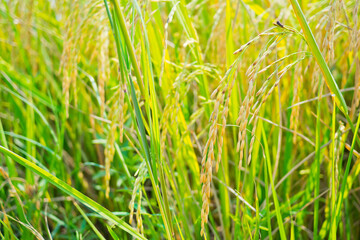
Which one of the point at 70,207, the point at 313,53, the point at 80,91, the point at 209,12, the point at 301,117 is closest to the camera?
the point at 313,53

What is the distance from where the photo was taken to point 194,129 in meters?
1.52

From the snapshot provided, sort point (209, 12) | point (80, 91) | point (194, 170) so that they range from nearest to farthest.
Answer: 1. point (194, 170)
2. point (80, 91)
3. point (209, 12)

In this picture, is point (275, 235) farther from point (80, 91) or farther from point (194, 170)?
point (80, 91)

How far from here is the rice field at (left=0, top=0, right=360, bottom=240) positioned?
769 mm

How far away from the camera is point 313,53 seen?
756 mm

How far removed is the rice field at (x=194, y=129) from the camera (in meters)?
0.77

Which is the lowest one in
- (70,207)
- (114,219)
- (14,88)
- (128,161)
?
(70,207)

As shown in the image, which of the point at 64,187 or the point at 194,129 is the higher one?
the point at 64,187

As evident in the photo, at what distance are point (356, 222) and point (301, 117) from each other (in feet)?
1.26

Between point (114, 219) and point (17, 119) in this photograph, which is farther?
point (17, 119)

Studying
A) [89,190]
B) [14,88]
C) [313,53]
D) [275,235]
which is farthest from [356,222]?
[14,88]

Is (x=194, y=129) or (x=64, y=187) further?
(x=194, y=129)

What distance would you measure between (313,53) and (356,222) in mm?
781

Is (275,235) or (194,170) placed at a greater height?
(194,170)
